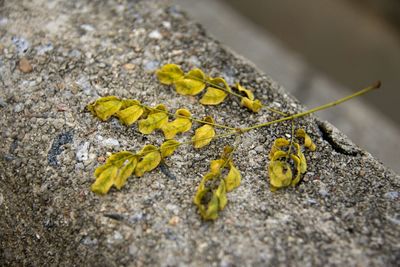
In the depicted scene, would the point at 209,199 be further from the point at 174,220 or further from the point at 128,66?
the point at 128,66

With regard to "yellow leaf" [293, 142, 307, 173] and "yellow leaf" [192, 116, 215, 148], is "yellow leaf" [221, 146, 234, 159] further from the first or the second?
"yellow leaf" [293, 142, 307, 173]

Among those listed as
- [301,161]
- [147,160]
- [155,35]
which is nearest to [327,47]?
[155,35]

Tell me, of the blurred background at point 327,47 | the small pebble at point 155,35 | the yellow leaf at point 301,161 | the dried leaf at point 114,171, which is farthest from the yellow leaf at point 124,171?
the blurred background at point 327,47

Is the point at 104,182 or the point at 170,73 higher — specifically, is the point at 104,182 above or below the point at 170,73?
below

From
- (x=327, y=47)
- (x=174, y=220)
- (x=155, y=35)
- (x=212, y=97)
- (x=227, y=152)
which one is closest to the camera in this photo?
(x=174, y=220)

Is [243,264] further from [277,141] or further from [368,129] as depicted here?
[368,129]

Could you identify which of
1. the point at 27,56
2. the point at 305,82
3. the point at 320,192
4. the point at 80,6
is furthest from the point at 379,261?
the point at 305,82
